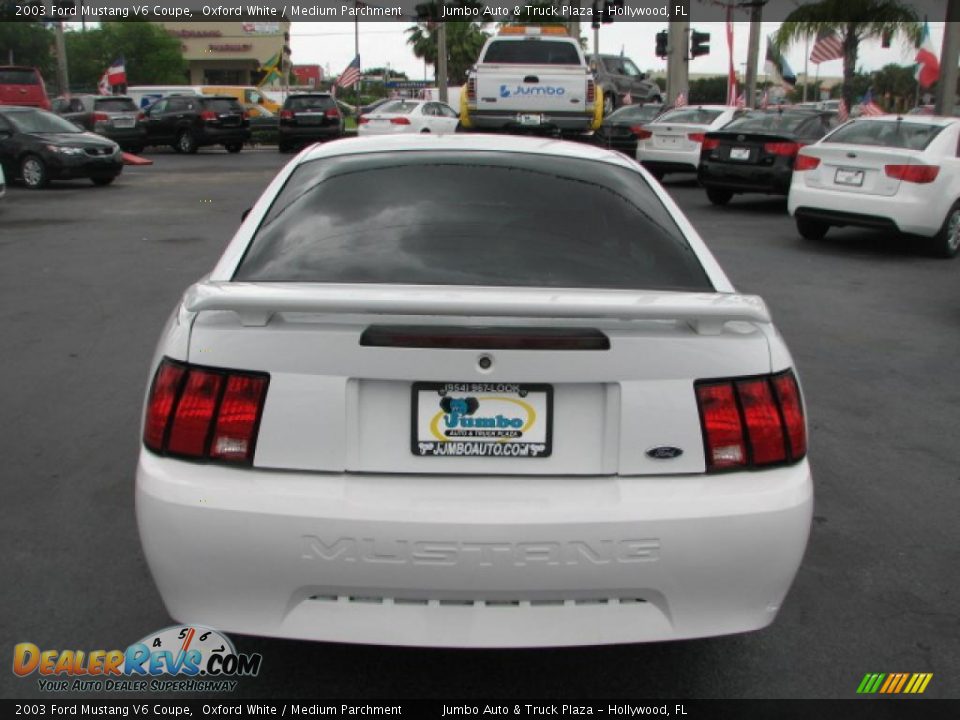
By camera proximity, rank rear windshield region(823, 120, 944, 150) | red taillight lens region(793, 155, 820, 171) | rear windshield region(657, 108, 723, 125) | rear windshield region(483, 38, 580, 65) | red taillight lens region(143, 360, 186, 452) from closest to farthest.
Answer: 1. red taillight lens region(143, 360, 186, 452)
2. rear windshield region(823, 120, 944, 150)
3. red taillight lens region(793, 155, 820, 171)
4. rear windshield region(483, 38, 580, 65)
5. rear windshield region(657, 108, 723, 125)

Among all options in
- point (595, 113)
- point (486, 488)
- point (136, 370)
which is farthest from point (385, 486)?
point (595, 113)

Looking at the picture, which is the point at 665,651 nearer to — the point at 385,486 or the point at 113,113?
the point at 385,486

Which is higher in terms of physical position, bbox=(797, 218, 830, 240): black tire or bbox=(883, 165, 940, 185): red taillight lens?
bbox=(883, 165, 940, 185): red taillight lens

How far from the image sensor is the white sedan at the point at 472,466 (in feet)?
8.29

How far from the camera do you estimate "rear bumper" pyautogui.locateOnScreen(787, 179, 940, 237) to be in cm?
1102

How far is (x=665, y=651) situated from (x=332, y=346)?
5.02 feet

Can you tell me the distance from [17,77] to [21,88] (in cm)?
36

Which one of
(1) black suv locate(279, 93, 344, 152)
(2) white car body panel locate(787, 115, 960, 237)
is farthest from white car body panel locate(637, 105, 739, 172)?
(1) black suv locate(279, 93, 344, 152)

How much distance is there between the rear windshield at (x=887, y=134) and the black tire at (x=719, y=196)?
3979 mm

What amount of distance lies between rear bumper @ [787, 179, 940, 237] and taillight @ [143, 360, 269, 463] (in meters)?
9.95

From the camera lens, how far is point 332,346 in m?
2.56

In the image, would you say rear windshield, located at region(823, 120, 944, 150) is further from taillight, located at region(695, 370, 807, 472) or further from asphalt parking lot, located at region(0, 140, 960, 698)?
taillight, located at region(695, 370, 807, 472)

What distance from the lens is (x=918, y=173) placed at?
10.9 m

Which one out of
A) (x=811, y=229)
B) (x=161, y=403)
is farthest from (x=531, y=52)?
(x=161, y=403)
